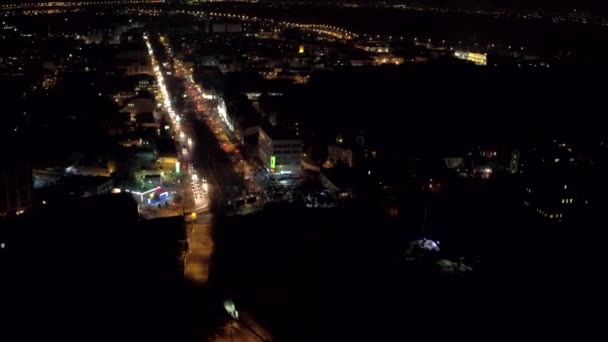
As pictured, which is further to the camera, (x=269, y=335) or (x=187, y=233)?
(x=187, y=233)

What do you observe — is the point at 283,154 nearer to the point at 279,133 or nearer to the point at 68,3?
the point at 279,133

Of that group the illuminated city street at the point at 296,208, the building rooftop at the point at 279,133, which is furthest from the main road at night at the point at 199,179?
the building rooftop at the point at 279,133

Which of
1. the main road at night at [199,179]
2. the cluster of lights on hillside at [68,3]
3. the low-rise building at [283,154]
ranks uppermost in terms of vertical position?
the cluster of lights on hillside at [68,3]

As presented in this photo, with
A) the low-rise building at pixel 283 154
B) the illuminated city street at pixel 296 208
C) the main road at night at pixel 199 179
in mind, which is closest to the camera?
the main road at night at pixel 199 179

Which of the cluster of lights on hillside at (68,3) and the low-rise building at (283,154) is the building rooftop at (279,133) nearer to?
the low-rise building at (283,154)

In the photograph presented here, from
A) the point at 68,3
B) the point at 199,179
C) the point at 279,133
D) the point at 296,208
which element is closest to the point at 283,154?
the point at 279,133

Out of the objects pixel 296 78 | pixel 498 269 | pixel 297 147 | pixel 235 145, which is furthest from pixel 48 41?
pixel 498 269

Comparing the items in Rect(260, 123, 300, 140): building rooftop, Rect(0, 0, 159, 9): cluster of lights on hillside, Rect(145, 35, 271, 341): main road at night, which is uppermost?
Rect(0, 0, 159, 9): cluster of lights on hillside

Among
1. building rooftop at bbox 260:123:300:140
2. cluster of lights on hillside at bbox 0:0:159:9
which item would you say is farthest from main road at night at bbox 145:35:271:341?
cluster of lights on hillside at bbox 0:0:159:9

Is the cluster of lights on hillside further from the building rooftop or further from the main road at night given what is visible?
the building rooftop

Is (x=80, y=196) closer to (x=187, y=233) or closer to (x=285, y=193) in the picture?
(x=187, y=233)

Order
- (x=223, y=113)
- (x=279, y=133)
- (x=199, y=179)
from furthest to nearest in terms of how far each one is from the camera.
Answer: (x=223, y=113)
(x=279, y=133)
(x=199, y=179)
